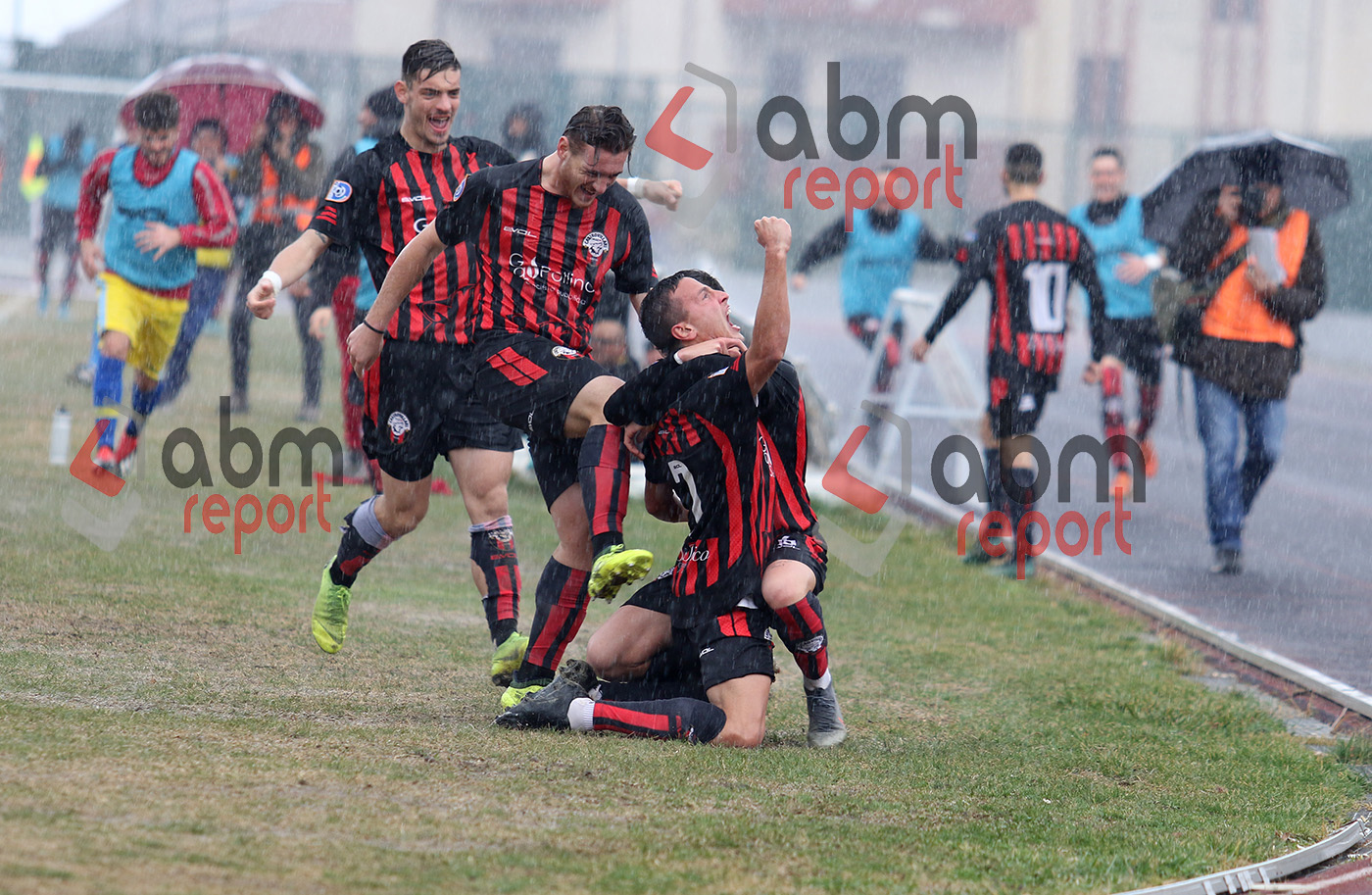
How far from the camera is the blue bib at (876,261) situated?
12477 mm

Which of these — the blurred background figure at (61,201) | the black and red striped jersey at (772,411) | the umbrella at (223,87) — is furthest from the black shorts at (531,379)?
the blurred background figure at (61,201)

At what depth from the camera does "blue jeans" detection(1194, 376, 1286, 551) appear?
29.9 feet

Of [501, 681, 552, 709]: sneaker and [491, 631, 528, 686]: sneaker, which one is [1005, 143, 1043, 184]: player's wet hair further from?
[501, 681, 552, 709]: sneaker

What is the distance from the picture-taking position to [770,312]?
176 inches

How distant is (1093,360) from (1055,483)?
11.1ft

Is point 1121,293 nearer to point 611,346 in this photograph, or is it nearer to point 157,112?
point 611,346

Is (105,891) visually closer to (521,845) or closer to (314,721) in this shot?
(521,845)

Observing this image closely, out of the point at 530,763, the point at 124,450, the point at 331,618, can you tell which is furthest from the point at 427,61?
the point at 124,450

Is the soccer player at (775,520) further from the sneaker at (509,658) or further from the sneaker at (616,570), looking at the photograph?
the sneaker at (616,570)

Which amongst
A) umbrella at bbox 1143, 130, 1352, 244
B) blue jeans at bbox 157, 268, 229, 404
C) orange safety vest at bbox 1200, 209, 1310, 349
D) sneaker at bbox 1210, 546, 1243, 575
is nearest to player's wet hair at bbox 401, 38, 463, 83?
blue jeans at bbox 157, 268, 229, 404

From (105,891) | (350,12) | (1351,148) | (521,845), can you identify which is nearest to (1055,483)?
(521,845)

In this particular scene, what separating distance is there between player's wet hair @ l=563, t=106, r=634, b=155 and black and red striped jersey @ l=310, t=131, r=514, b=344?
93 cm

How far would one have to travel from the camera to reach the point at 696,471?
4961 millimetres

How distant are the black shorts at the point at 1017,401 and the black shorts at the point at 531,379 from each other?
14.3 ft
